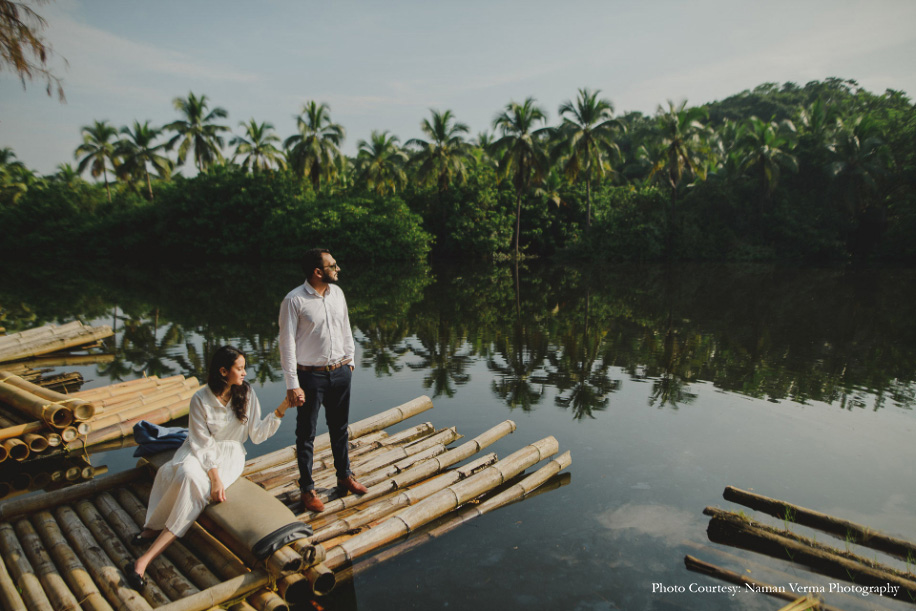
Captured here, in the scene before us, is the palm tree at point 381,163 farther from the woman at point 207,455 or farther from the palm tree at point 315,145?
the woman at point 207,455

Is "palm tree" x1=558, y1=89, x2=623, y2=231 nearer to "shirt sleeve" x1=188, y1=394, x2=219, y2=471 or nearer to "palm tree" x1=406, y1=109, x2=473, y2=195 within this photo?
"palm tree" x1=406, y1=109, x2=473, y2=195

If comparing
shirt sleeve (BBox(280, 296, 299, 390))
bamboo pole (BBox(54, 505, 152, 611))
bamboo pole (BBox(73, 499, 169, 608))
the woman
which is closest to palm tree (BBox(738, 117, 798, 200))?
shirt sleeve (BBox(280, 296, 299, 390))

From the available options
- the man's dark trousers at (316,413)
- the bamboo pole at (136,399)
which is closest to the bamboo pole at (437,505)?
the man's dark trousers at (316,413)

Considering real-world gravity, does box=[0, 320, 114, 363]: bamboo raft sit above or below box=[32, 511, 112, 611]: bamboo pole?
below

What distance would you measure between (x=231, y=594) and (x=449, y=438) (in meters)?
3.24

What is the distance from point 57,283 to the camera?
85.4 ft

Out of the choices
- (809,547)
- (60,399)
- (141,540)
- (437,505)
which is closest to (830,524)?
(809,547)

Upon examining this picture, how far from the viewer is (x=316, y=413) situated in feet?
15.0

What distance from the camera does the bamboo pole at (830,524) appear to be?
160 inches

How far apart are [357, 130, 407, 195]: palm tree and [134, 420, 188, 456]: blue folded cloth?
3539 cm

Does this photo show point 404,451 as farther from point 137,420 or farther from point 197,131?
point 197,131

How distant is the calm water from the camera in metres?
4.23

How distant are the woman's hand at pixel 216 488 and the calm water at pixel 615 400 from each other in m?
1.00

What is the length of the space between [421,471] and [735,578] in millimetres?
2683
